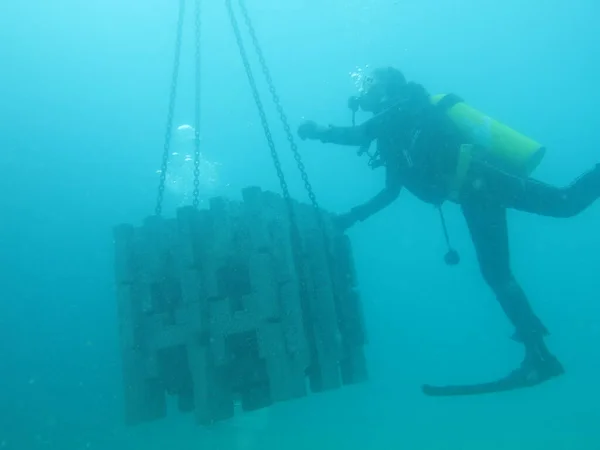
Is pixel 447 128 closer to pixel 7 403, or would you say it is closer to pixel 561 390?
pixel 7 403

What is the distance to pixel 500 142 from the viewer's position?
5.24 metres

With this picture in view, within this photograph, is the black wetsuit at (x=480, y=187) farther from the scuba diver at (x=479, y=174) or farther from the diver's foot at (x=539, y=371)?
the diver's foot at (x=539, y=371)

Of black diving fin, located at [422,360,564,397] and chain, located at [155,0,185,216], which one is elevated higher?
chain, located at [155,0,185,216]

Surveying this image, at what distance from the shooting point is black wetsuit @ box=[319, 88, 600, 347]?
514 cm

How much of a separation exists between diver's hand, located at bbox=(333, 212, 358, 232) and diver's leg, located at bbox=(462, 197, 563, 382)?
1465 mm

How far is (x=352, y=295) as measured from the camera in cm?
579

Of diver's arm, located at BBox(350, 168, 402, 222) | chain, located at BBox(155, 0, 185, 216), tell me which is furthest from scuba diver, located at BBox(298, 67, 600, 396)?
chain, located at BBox(155, 0, 185, 216)

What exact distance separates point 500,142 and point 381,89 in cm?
143

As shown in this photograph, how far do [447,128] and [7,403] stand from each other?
158 feet

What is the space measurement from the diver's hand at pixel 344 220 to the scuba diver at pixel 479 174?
0.92 meters

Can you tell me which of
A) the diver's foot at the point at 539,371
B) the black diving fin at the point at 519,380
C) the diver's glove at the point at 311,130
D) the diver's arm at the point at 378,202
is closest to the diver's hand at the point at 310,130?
the diver's glove at the point at 311,130

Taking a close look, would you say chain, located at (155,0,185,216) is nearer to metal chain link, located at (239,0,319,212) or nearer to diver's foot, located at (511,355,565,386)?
metal chain link, located at (239,0,319,212)

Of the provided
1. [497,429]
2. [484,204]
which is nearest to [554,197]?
[484,204]

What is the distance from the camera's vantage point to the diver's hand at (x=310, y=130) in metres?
5.70
